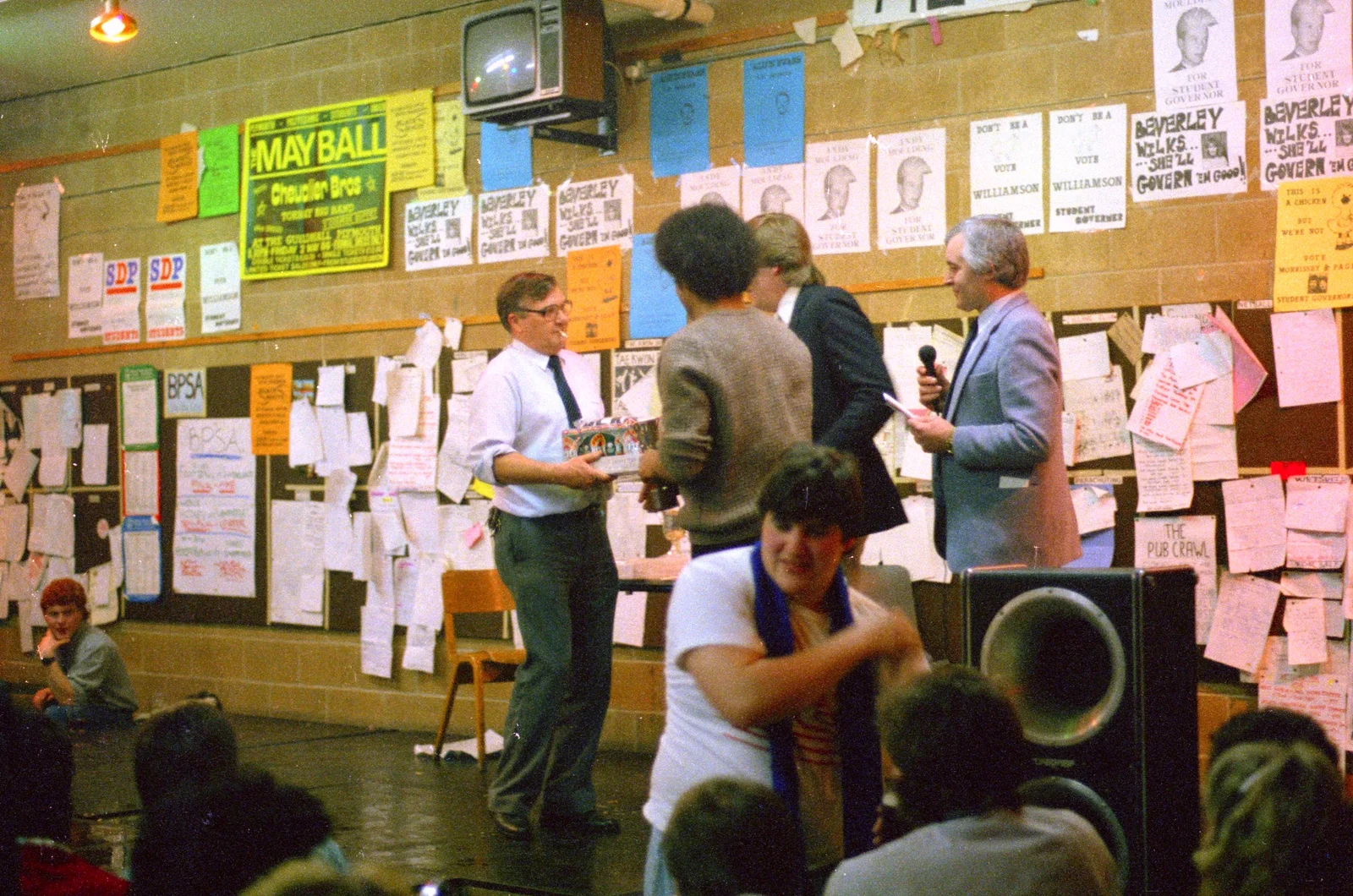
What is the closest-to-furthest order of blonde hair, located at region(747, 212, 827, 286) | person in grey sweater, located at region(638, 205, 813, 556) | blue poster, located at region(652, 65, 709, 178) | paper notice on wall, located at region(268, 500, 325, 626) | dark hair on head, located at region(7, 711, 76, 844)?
dark hair on head, located at region(7, 711, 76, 844)
person in grey sweater, located at region(638, 205, 813, 556)
blonde hair, located at region(747, 212, 827, 286)
blue poster, located at region(652, 65, 709, 178)
paper notice on wall, located at region(268, 500, 325, 626)

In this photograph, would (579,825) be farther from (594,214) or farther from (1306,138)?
(1306,138)

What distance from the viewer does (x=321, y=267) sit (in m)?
7.32

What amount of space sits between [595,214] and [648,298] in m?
0.45

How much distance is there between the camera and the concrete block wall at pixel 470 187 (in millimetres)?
5133

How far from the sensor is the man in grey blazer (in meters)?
3.59

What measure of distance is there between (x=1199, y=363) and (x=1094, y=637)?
6.76 feet

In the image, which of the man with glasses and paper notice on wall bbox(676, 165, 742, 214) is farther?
paper notice on wall bbox(676, 165, 742, 214)

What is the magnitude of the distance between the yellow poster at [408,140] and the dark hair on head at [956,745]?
17.4 feet

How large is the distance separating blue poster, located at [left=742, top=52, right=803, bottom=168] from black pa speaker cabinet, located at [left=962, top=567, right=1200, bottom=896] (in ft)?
9.58

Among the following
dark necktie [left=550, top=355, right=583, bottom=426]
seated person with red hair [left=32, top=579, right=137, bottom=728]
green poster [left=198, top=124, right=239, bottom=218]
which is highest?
green poster [left=198, top=124, right=239, bottom=218]

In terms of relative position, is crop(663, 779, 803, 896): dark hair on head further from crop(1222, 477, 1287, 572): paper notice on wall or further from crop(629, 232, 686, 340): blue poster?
crop(629, 232, 686, 340): blue poster

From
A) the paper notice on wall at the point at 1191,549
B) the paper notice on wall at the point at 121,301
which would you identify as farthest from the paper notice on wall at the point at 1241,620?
the paper notice on wall at the point at 121,301

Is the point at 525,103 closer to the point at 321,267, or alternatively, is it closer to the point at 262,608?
the point at 321,267

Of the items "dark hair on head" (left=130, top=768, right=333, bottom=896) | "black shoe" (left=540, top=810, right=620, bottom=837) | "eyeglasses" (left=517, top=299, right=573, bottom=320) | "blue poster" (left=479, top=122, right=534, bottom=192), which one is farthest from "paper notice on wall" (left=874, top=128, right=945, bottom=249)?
"dark hair on head" (left=130, top=768, right=333, bottom=896)
